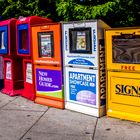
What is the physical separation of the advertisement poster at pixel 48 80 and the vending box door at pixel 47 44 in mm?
182

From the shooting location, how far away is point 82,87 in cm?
645

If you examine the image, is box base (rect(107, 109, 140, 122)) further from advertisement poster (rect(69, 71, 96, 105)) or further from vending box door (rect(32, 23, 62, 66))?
vending box door (rect(32, 23, 62, 66))

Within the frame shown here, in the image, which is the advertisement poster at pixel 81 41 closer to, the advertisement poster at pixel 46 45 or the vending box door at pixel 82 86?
the vending box door at pixel 82 86

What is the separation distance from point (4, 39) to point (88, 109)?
3139 millimetres

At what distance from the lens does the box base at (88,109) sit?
6202 millimetres

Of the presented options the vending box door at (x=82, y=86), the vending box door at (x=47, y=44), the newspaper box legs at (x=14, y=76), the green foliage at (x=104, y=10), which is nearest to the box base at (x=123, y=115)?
the vending box door at (x=82, y=86)

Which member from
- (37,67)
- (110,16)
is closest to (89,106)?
(37,67)

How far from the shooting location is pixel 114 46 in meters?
5.98

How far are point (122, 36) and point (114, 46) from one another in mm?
246

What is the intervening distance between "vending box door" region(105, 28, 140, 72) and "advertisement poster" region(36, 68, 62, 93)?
4.04 ft

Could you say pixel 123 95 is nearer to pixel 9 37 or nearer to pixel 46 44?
pixel 46 44

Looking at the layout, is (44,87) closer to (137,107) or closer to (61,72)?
(61,72)

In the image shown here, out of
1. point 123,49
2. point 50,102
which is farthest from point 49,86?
point 123,49

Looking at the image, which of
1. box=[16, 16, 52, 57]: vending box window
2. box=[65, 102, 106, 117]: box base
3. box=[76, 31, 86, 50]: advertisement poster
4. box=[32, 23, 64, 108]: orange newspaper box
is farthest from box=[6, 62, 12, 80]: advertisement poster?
box=[76, 31, 86, 50]: advertisement poster
